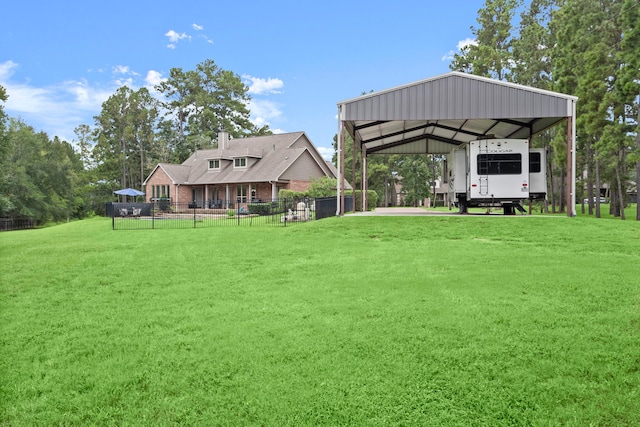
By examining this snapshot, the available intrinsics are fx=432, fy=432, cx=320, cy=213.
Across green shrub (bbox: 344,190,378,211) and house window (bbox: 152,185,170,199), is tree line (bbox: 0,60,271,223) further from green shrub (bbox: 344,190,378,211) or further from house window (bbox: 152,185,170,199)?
green shrub (bbox: 344,190,378,211)

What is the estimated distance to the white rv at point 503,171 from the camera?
52.2ft

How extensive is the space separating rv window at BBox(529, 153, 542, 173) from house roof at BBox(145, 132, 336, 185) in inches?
806

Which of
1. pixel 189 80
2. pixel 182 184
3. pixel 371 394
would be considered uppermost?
pixel 189 80

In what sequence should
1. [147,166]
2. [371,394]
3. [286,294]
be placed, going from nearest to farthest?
[371,394] < [286,294] < [147,166]

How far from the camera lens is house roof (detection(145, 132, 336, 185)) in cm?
3578

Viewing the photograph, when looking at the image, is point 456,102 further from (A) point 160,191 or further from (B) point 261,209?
(A) point 160,191

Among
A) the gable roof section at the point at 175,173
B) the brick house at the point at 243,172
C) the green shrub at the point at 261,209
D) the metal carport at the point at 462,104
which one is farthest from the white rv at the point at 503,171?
the gable roof section at the point at 175,173

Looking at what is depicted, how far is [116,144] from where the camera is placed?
5825cm

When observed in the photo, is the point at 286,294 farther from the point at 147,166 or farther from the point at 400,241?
the point at 147,166

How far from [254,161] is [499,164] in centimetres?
2624

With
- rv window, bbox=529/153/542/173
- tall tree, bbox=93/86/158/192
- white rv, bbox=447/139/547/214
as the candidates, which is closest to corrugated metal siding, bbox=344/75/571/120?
white rv, bbox=447/139/547/214

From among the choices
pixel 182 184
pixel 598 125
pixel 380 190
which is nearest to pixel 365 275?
pixel 598 125

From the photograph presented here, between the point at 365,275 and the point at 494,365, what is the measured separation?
13.0 feet

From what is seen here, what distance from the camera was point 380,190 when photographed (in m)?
54.3
